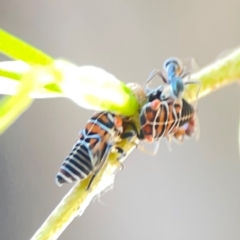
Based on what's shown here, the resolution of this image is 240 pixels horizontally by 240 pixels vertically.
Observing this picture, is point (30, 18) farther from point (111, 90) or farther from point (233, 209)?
point (111, 90)

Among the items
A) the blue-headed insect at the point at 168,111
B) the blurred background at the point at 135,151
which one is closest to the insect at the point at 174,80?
the blue-headed insect at the point at 168,111

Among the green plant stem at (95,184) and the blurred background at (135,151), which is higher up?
the blurred background at (135,151)

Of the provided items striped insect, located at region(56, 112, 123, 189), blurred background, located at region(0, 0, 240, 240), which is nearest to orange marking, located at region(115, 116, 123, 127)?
striped insect, located at region(56, 112, 123, 189)

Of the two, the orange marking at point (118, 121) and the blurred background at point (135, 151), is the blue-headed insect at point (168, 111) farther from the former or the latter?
the blurred background at point (135, 151)

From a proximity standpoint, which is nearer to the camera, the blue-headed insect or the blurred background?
the blue-headed insect

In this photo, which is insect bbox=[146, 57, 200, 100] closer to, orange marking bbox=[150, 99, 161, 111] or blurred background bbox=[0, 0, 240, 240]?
orange marking bbox=[150, 99, 161, 111]
